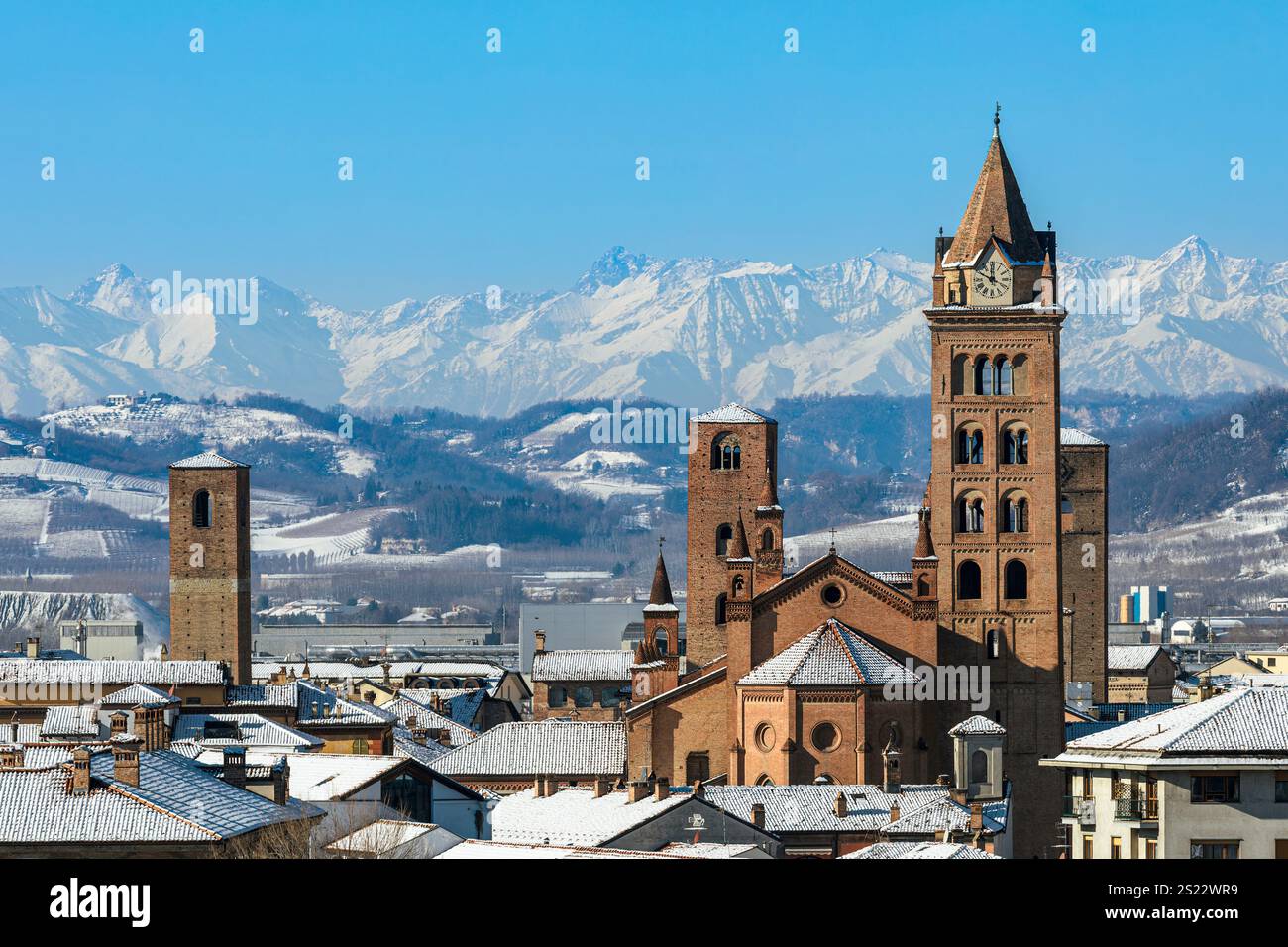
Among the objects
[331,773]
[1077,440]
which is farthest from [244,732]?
[1077,440]

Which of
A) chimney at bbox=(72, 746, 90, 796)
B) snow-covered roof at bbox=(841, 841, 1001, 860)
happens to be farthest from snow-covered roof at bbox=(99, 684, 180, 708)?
chimney at bbox=(72, 746, 90, 796)

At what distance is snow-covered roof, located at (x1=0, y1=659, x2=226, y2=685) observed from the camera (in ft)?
384

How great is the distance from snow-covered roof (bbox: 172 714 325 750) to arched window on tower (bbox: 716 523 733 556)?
80.2 feet

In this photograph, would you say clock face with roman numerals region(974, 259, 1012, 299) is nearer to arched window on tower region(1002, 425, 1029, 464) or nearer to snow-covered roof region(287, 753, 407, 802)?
arched window on tower region(1002, 425, 1029, 464)

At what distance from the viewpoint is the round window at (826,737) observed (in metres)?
92.0

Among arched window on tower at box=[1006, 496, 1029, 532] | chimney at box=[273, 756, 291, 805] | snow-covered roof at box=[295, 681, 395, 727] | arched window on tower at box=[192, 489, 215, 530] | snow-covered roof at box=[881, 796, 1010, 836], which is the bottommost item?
snow-covered roof at box=[881, 796, 1010, 836]

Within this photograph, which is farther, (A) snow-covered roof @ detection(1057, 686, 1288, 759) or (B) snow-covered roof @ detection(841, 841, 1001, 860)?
(B) snow-covered roof @ detection(841, 841, 1001, 860)

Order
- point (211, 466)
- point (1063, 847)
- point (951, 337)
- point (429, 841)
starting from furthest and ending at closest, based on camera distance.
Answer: point (211, 466), point (951, 337), point (1063, 847), point (429, 841)

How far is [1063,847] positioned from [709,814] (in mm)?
11611

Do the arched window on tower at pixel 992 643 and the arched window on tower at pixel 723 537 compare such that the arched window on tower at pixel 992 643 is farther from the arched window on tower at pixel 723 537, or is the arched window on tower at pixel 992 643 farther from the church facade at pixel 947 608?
the arched window on tower at pixel 723 537

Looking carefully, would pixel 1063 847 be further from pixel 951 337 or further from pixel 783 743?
pixel 951 337

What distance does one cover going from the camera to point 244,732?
90938 mm
